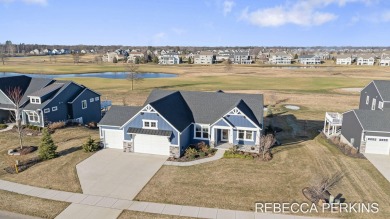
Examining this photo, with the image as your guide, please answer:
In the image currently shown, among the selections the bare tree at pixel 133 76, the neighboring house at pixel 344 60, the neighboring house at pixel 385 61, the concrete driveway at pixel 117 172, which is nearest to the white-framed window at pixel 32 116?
the concrete driveway at pixel 117 172

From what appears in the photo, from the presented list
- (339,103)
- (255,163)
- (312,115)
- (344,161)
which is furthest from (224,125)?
(339,103)

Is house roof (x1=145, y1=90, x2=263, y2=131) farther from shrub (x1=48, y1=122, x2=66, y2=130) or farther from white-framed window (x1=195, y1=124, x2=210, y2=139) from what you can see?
shrub (x1=48, y1=122, x2=66, y2=130)

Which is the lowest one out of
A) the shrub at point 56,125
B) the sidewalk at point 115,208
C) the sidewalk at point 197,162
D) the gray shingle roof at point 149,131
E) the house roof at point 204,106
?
the sidewalk at point 115,208

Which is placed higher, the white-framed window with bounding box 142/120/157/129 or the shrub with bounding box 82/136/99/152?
the white-framed window with bounding box 142/120/157/129

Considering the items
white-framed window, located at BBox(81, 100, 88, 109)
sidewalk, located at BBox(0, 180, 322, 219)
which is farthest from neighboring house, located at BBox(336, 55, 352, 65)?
sidewalk, located at BBox(0, 180, 322, 219)

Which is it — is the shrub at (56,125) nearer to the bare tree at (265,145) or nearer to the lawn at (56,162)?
the lawn at (56,162)
